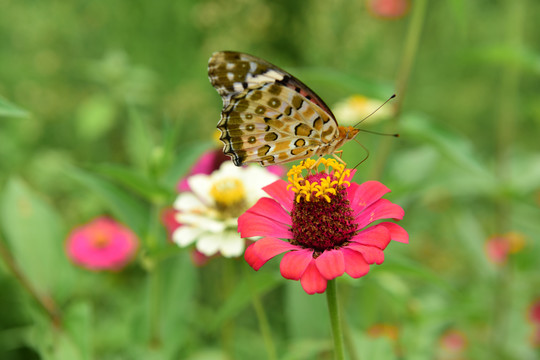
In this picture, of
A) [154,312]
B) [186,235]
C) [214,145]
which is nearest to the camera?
[186,235]

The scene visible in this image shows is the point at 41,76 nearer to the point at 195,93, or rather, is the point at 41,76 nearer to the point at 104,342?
the point at 195,93

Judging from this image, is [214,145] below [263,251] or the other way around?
the other way around

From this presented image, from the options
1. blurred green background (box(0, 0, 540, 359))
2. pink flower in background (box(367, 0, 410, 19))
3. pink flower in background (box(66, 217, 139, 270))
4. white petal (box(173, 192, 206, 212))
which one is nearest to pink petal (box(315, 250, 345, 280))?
blurred green background (box(0, 0, 540, 359))

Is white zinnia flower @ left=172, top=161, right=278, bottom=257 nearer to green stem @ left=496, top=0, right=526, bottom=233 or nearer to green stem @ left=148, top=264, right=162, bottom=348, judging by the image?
green stem @ left=148, top=264, right=162, bottom=348

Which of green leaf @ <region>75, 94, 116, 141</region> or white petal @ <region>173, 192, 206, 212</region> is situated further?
green leaf @ <region>75, 94, 116, 141</region>

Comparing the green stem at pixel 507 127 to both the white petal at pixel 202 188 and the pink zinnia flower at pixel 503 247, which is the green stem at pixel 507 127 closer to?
the pink zinnia flower at pixel 503 247

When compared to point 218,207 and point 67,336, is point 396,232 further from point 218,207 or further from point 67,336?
point 67,336

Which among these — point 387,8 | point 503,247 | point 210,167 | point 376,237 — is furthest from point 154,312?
point 387,8

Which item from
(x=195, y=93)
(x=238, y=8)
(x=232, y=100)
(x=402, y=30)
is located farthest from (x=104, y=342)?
(x=402, y=30)
